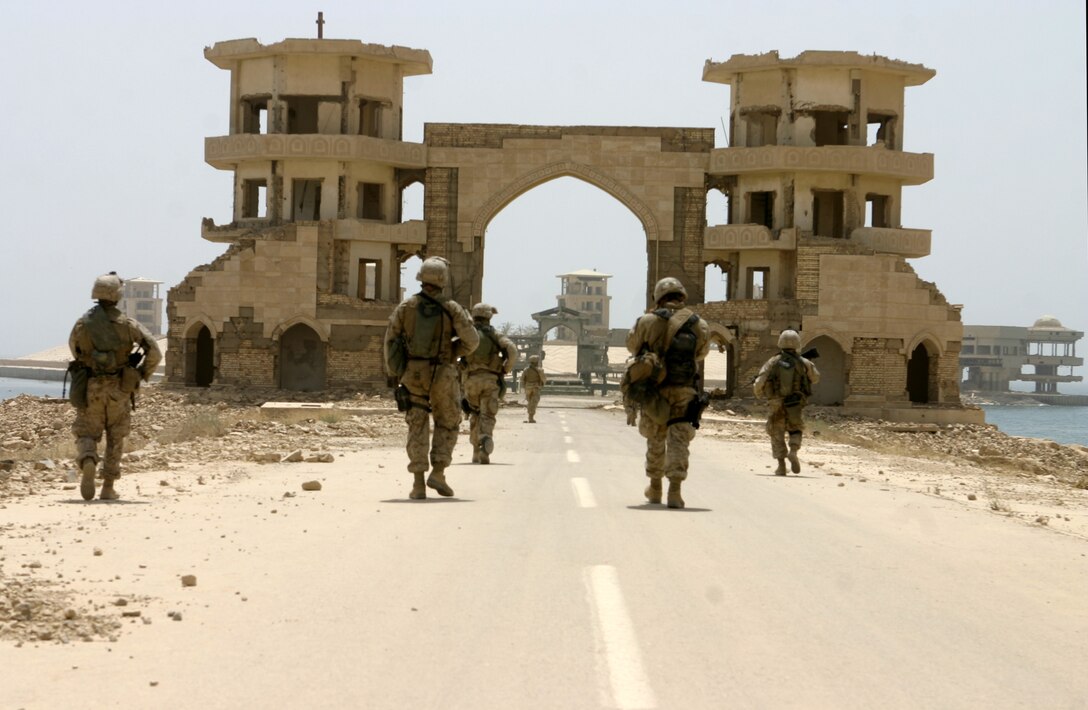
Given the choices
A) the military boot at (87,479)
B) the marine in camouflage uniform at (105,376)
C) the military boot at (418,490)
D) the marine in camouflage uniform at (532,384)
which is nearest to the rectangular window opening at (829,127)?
the marine in camouflage uniform at (532,384)

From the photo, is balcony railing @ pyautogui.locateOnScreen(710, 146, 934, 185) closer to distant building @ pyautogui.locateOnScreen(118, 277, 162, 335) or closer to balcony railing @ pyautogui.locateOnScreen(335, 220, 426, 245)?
balcony railing @ pyautogui.locateOnScreen(335, 220, 426, 245)

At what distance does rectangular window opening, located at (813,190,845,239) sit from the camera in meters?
49.8

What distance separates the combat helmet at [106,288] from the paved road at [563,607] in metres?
1.76

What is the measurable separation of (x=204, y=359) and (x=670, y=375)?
1572 inches

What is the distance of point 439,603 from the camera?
7316 millimetres

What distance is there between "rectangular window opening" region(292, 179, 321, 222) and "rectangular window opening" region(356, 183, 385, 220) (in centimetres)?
145

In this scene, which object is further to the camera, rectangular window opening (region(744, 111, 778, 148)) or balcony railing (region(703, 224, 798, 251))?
rectangular window opening (region(744, 111, 778, 148))

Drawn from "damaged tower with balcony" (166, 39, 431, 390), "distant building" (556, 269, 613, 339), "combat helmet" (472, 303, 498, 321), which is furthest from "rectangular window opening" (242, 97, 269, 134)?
"distant building" (556, 269, 613, 339)

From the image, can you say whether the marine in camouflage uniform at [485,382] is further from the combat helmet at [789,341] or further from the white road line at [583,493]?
the combat helmet at [789,341]

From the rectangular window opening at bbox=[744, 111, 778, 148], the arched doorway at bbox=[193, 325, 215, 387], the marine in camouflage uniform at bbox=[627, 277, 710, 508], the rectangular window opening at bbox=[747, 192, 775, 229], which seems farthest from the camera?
the rectangular window opening at bbox=[747, 192, 775, 229]

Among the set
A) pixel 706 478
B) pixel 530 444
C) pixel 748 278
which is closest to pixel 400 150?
pixel 748 278

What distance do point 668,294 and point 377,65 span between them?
3835cm

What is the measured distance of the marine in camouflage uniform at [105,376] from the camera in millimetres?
12617

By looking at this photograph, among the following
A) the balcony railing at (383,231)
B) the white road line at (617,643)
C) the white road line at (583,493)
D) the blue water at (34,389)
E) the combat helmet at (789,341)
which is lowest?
the blue water at (34,389)
